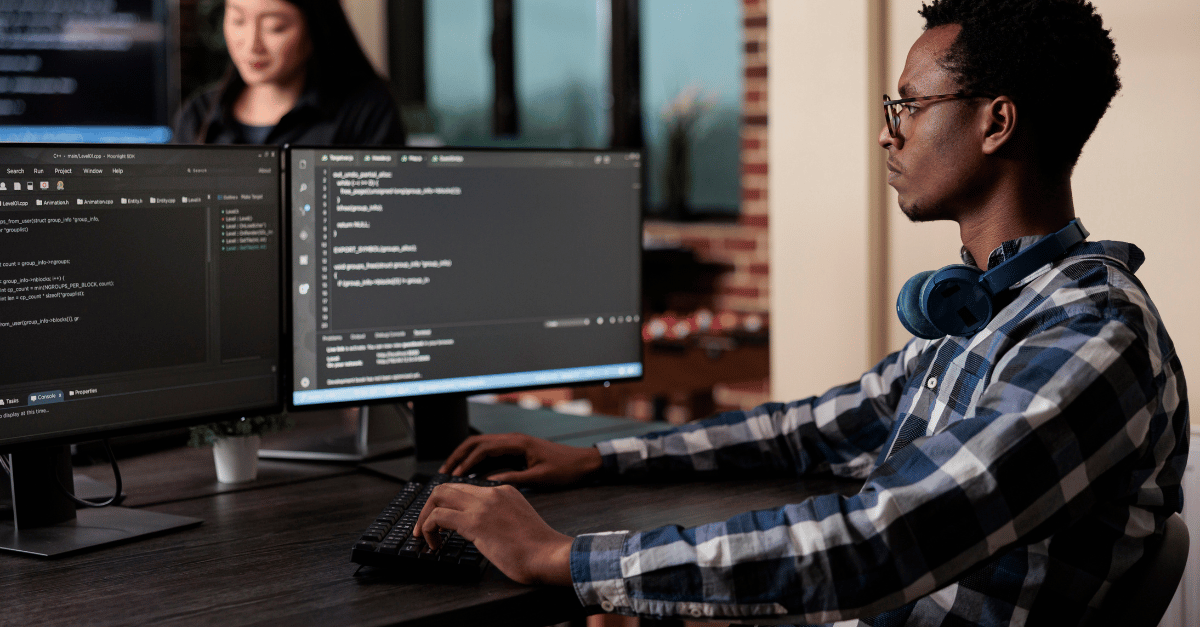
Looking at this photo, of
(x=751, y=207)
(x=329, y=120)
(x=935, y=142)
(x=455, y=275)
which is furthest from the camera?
(x=751, y=207)

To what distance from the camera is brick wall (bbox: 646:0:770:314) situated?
13.7 ft


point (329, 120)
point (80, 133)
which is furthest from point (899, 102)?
point (80, 133)

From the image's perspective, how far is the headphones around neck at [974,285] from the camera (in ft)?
3.85

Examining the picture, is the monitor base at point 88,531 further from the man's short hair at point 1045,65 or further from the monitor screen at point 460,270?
the man's short hair at point 1045,65

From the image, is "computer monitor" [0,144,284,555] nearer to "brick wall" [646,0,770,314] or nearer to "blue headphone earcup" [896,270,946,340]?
"blue headphone earcup" [896,270,946,340]

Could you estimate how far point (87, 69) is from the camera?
4406mm

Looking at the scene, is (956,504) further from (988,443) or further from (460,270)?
(460,270)

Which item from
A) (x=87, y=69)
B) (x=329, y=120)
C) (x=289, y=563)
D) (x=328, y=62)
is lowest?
(x=289, y=563)

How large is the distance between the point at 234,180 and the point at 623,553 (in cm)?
72

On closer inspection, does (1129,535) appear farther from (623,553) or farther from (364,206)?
(364,206)

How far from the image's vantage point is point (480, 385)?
5.27 ft

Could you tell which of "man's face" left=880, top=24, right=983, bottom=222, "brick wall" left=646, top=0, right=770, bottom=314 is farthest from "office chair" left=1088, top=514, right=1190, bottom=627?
"brick wall" left=646, top=0, right=770, bottom=314

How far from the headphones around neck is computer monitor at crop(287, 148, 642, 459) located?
0.59 m

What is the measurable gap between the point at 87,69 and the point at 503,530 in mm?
4010
